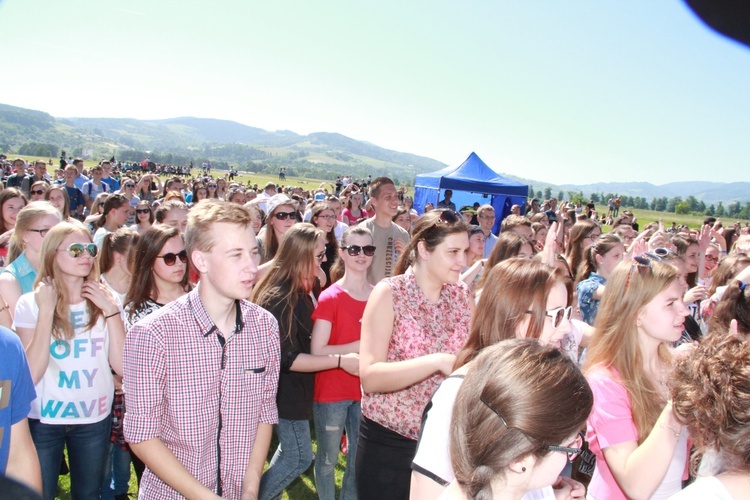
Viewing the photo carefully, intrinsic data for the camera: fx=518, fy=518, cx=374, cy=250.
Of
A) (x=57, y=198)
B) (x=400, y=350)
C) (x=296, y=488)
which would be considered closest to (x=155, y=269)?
(x=400, y=350)

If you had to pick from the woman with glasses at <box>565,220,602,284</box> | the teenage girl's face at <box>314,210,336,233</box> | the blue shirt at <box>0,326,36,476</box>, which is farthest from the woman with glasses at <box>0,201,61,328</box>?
the woman with glasses at <box>565,220,602,284</box>

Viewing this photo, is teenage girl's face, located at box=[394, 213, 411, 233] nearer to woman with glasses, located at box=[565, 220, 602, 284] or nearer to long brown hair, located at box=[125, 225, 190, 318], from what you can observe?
woman with glasses, located at box=[565, 220, 602, 284]

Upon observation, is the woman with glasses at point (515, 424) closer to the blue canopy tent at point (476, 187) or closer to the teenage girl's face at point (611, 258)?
the teenage girl's face at point (611, 258)

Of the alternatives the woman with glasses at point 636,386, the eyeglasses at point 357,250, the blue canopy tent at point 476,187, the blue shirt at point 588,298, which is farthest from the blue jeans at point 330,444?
the blue canopy tent at point 476,187

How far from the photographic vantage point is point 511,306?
7.04 feet

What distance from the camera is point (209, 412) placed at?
209 centimetres

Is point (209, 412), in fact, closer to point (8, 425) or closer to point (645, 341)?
point (8, 425)

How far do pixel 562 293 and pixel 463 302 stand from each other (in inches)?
29.5

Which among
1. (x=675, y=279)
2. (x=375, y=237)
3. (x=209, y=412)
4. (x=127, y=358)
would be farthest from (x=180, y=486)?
(x=375, y=237)

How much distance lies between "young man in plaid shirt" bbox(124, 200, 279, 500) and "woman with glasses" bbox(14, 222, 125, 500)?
3.15ft

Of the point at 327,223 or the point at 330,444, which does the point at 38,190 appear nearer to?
the point at 327,223

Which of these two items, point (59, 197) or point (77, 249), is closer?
point (77, 249)

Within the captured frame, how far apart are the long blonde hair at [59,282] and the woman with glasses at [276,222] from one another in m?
2.17

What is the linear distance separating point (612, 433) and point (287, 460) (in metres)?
2.08
